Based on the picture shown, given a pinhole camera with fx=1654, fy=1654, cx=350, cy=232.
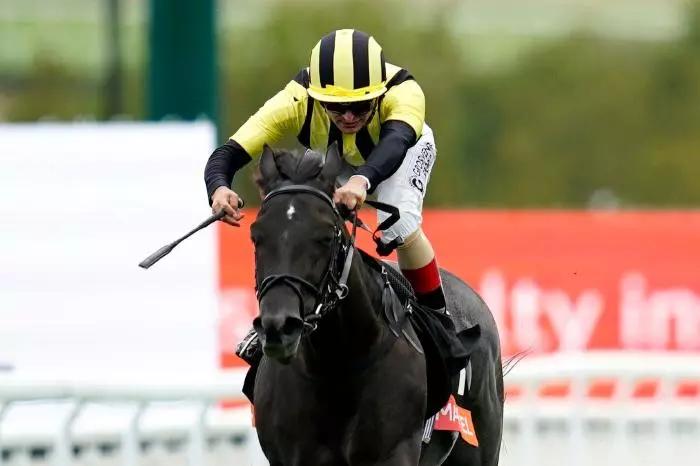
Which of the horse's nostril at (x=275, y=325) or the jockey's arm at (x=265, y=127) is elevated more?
the jockey's arm at (x=265, y=127)

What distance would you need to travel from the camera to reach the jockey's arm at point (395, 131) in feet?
18.4

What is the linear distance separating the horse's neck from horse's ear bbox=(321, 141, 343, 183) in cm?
41

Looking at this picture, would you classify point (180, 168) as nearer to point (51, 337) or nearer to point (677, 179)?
point (51, 337)

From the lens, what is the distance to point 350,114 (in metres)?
5.86

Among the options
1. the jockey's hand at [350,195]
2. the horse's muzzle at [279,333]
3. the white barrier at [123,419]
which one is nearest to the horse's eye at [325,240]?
the jockey's hand at [350,195]

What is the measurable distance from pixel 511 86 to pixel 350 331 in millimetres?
33716

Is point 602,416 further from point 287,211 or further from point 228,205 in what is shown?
point 287,211

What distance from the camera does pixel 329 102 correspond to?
227 inches

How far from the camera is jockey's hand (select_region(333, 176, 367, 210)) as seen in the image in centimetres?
525

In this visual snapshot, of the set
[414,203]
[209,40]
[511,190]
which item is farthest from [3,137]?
[511,190]

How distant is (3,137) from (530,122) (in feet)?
93.7

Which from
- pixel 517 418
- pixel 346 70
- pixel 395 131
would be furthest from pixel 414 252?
pixel 517 418

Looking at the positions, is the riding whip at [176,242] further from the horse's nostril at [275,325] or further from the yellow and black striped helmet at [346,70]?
the horse's nostril at [275,325]

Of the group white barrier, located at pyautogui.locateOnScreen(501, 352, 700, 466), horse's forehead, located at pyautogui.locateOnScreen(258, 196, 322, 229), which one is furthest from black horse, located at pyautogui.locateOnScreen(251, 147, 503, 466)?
white barrier, located at pyautogui.locateOnScreen(501, 352, 700, 466)
